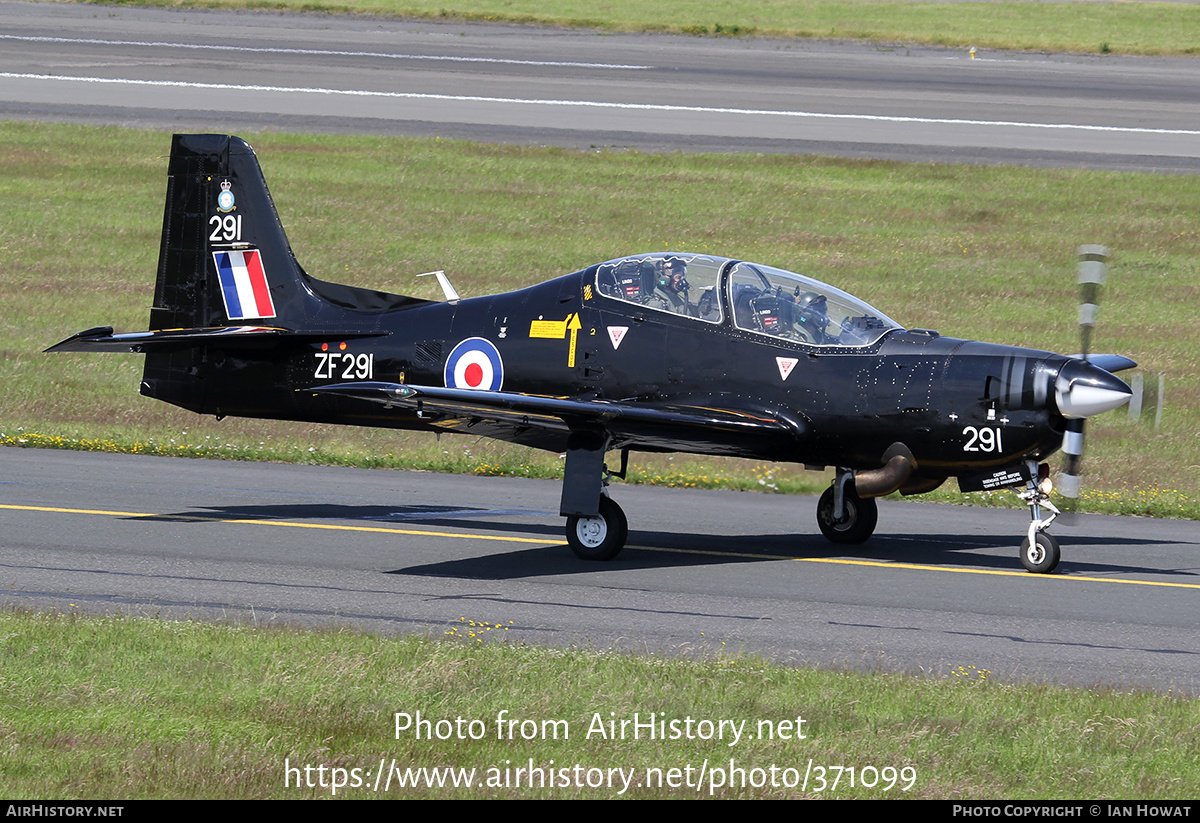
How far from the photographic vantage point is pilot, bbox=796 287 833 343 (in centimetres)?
1227

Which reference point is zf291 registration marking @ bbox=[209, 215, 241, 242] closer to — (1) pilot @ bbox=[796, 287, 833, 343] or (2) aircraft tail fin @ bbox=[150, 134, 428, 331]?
(2) aircraft tail fin @ bbox=[150, 134, 428, 331]

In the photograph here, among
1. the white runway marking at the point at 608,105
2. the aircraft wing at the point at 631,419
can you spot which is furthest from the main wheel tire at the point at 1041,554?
the white runway marking at the point at 608,105

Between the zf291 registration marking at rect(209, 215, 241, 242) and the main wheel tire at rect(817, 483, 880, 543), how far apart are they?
267 inches

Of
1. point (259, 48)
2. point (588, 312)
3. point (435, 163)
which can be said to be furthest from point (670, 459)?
point (259, 48)

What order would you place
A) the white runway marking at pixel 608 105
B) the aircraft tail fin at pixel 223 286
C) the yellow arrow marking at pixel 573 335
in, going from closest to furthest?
the yellow arrow marking at pixel 573 335 → the aircraft tail fin at pixel 223 286 → the white runway marking at pixel 608 105

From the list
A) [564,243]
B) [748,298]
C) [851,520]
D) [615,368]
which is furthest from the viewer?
[564,243]

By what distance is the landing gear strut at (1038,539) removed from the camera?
11.8 m

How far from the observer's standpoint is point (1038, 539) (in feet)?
39.3

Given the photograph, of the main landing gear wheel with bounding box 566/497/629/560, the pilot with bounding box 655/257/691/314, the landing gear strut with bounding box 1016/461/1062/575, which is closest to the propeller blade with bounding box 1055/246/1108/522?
the landing gear strut with bounding box 1016/461/1062/575

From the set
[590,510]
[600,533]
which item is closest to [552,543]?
[600,533]

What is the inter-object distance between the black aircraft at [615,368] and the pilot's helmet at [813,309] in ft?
0.05

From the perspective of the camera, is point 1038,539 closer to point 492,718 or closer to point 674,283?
point 674,283

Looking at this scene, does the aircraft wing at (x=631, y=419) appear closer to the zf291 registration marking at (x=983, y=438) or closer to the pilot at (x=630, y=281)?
the pilot at (x=630, y=281)

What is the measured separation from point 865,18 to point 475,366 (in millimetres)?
40167
